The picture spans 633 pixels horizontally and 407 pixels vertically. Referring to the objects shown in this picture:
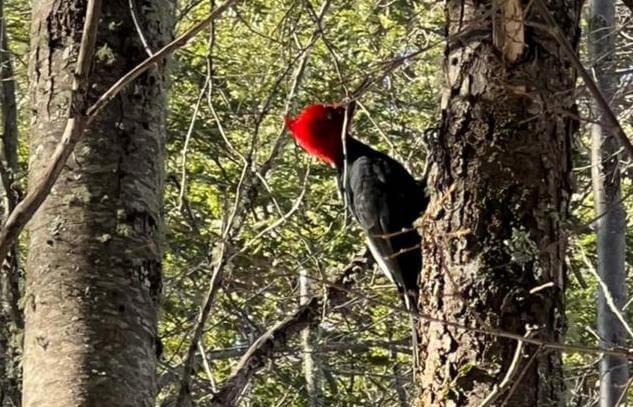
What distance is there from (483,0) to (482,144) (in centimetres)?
32

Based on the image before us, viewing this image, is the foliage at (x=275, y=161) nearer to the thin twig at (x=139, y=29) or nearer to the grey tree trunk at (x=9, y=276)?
the grey tree trunk at (x=9, y=276)

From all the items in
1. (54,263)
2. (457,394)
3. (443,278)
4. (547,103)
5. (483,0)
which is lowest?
(457,394)

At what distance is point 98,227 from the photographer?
2184 mm

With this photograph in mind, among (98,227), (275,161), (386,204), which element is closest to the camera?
(98,227)

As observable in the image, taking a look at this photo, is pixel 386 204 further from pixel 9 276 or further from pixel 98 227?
pixel 98 227

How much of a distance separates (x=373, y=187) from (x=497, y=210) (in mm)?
1315

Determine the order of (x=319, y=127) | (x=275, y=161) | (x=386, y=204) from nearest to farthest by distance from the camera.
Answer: (x=386, y=204), (x=319, y=127), (x=275, y=161)

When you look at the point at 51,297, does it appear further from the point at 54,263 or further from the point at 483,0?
the point at 483,0

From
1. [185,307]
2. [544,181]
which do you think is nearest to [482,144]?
[544,181]

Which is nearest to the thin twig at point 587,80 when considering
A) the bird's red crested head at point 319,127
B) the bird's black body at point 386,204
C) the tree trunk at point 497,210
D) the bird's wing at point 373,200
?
the tree trunk at point 497,210

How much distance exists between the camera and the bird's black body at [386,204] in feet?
10.2

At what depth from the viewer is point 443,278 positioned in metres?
2.26

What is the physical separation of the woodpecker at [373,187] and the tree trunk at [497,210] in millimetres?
829

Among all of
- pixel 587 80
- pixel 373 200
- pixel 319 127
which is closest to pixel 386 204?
pixel 373 200
